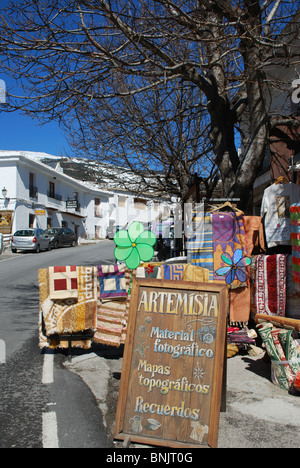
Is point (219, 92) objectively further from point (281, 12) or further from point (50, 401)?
point (50, 401)

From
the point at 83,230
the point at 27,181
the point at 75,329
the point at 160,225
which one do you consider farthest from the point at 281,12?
the point at 83,230

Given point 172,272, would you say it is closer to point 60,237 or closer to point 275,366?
point 275,366

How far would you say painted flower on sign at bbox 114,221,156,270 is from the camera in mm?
4562

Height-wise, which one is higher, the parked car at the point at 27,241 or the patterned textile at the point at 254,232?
the patterned textile at the point at 254,232

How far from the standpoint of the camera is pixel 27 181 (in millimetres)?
29688

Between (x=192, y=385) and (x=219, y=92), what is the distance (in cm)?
578

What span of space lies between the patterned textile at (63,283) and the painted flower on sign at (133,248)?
2.06ft

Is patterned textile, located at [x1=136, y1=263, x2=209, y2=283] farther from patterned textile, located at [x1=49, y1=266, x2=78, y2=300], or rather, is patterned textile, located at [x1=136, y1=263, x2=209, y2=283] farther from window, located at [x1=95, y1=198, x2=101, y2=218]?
window, located at [x1=95, y1=198, x2=101, y2=218]

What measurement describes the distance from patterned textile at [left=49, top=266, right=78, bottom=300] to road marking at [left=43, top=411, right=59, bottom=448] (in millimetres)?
1504

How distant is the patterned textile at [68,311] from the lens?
15.1 feet

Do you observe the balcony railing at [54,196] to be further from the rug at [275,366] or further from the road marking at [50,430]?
the road marking at [50,430]

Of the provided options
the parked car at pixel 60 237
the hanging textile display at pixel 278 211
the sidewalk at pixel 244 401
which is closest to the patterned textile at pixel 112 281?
the sidewalk at pixel 244 401

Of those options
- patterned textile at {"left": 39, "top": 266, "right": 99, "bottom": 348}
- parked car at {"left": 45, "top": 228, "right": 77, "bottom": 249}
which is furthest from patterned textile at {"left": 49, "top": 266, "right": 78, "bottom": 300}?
parked car at {"left": 45, "top": 228, "right": 77, "bottom": 249}

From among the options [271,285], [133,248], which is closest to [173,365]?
[133,248]
